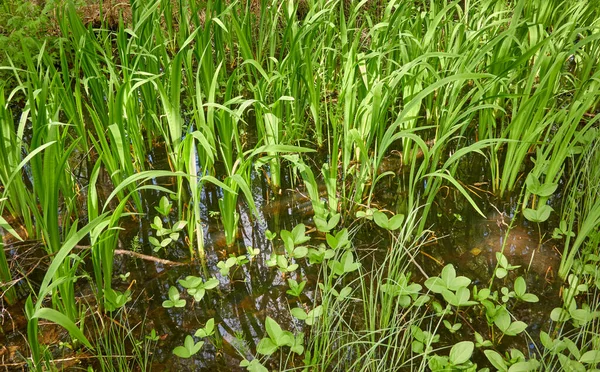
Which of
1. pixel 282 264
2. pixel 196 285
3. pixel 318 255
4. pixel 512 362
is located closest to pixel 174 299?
pixel 196 285

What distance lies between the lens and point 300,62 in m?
1.95

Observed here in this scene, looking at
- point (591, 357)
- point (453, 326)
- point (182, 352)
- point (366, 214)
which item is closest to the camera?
point (591, 357)

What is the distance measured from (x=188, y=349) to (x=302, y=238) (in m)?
0.50

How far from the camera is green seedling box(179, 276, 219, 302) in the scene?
4.66 feet

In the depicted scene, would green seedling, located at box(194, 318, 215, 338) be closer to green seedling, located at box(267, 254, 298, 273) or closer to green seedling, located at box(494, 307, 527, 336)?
green seedling, located at box(267, 254, 298, 273)

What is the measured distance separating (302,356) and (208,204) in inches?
31.4

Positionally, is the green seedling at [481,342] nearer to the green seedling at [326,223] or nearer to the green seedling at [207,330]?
the green seedling at [326,223]

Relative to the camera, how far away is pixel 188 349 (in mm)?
1254

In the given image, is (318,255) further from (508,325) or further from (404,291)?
(508,325)

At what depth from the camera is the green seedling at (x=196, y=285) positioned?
142cm

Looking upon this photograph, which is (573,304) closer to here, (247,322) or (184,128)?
(247,322)

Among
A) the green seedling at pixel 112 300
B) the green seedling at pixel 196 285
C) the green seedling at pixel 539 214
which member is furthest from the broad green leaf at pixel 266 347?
the green seedling at pixel 539 214

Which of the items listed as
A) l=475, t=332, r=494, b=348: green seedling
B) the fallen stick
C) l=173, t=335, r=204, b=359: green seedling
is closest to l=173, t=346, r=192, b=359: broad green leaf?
l=173, t=335, r=204, b=359: green seedling

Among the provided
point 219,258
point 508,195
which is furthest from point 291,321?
point 508,195
